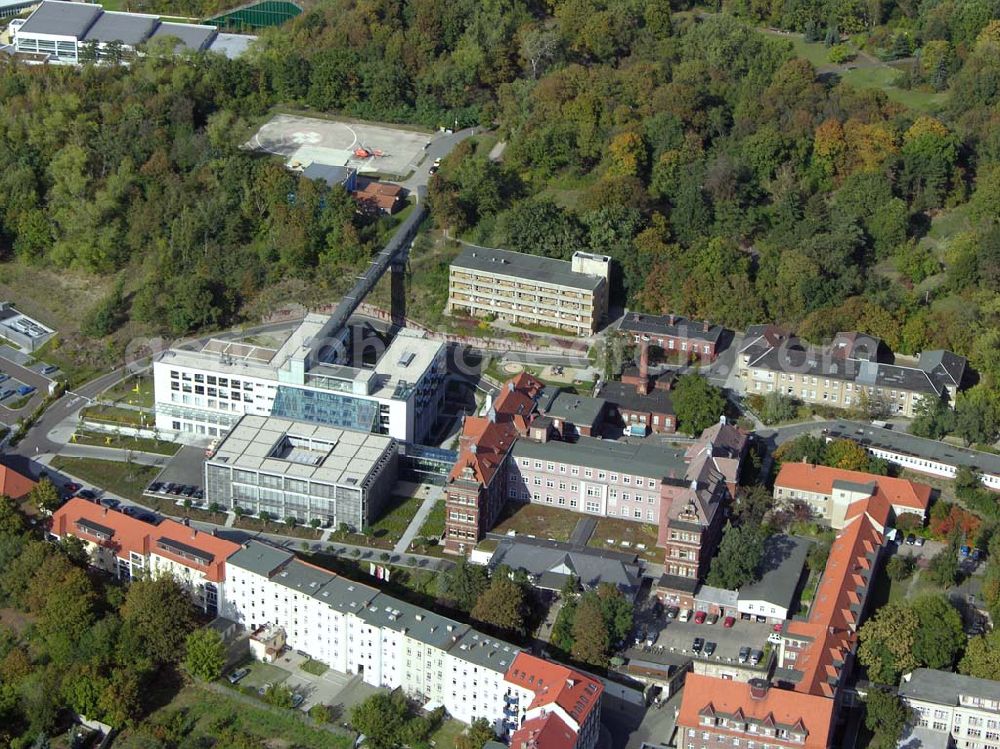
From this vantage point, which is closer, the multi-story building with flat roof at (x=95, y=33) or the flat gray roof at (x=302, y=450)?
the flat gray roof at (x=302, y=450)

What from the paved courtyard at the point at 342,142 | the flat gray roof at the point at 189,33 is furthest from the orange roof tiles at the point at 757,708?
the flat gray roof at the point at 189,33

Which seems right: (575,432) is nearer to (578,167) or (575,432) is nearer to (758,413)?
(758,413)

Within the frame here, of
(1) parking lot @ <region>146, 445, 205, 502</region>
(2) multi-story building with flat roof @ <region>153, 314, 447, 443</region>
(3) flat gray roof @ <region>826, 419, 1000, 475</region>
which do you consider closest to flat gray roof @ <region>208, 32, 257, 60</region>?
(2) multi-story building with flat roof @ <region>153, 314, 447, 443</region>

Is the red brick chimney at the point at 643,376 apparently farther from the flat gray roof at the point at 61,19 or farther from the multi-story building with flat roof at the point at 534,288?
the flat gray roof at the point at 61,19

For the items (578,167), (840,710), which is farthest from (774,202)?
(840,710)

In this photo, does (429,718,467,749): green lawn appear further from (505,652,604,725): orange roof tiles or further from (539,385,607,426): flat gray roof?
(539,385,607,426): flat gray roof

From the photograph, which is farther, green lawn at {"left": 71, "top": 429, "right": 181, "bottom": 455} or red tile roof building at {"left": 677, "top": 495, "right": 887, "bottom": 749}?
green lawn at {"left": 71, "top": 429, "right": 181, "bottom": 455}
